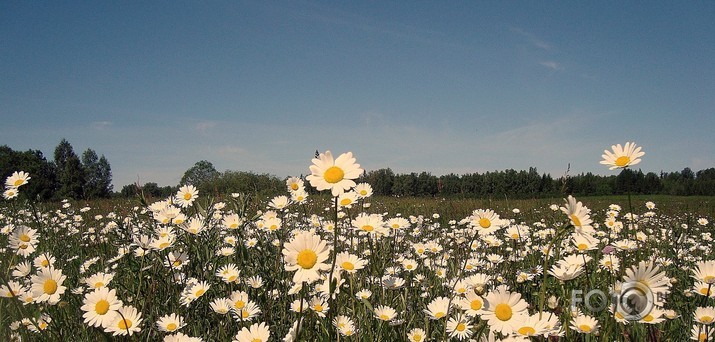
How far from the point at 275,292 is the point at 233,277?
1.07 ft

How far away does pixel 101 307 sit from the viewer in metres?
1.89

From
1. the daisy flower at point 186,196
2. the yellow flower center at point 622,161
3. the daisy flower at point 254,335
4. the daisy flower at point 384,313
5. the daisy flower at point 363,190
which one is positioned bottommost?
the daisy flower at point 384,313

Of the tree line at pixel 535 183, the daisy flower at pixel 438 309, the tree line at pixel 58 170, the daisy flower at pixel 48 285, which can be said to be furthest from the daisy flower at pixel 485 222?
the tree line at pixel 58 170

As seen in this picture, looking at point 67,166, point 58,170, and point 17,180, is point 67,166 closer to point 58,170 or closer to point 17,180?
point 58,170

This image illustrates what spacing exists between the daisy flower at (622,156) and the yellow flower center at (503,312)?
105 cm

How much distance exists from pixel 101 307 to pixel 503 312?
1.79 m

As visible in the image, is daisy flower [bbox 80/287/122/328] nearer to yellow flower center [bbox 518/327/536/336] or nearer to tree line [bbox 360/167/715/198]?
yellow flower center [bbox 518/327/536/336]

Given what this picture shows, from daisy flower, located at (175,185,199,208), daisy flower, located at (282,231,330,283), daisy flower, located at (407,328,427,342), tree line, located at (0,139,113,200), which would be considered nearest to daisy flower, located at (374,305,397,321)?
daisy flower, located at (407,328,427,342)

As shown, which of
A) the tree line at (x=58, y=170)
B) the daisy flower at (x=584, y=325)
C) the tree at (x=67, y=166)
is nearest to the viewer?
the daisy flower at (x=584, y=325)

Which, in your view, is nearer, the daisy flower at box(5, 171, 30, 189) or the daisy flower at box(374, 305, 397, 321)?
the daisy flower at box(374, 305, 397, 321)

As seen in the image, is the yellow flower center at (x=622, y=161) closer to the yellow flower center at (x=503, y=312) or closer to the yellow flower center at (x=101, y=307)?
Answer: the yellow flower center at (x=503, y=312)

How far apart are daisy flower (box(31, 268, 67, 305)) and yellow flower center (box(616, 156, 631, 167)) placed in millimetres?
3011

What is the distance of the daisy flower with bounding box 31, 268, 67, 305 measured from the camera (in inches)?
87.1

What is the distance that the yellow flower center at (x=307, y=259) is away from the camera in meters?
1.40
